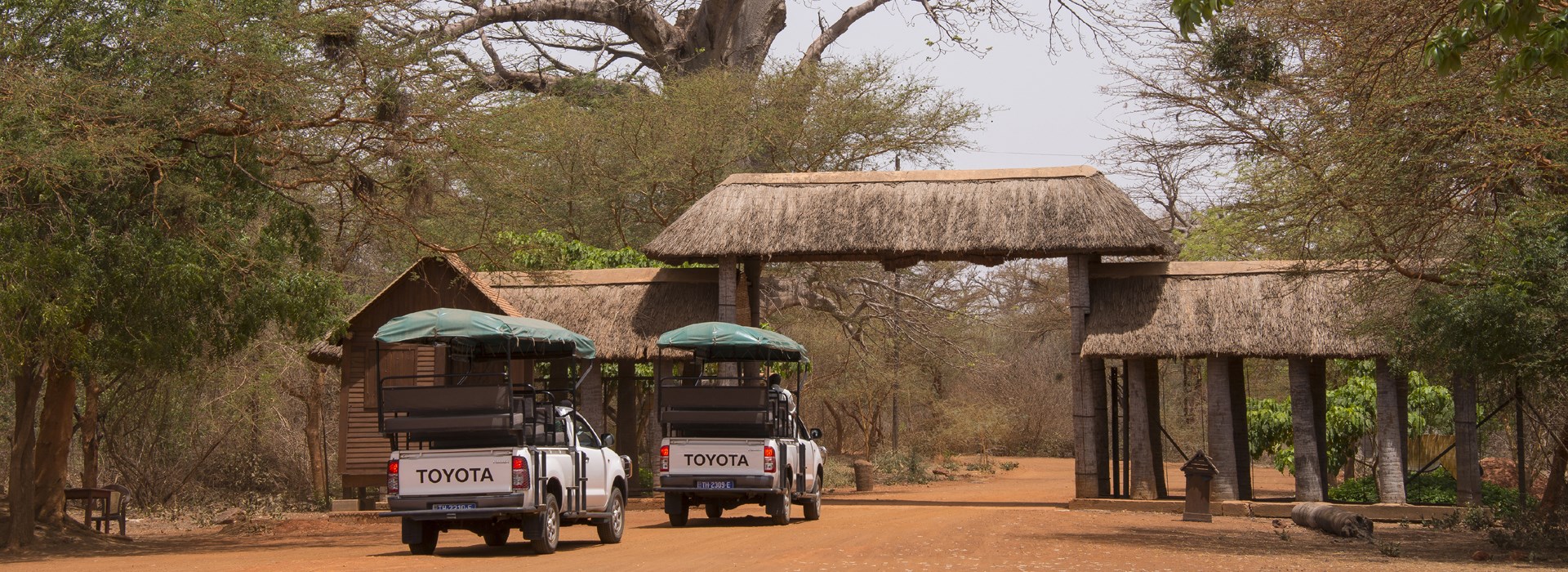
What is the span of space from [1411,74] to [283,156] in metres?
11.5

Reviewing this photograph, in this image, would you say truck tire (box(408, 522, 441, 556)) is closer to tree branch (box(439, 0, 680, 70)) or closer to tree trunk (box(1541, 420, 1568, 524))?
tree trunk (box(1541, 420, 1568, 524))

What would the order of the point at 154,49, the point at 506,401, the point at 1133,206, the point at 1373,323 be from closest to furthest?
1. the point at 506,401
2. the point at 154,49
3. the point at 1373,323
4. the point at 1133,206

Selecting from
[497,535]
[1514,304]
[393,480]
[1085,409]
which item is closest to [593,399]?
[1085,409]

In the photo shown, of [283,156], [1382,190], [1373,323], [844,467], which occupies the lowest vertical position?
[844,467]

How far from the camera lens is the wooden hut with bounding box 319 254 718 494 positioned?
68.0 feet

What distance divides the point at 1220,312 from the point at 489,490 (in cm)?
1173

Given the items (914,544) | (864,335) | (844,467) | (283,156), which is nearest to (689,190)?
(864,335)

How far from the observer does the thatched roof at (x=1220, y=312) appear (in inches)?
769

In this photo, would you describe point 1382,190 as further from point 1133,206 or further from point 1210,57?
point 1210,57

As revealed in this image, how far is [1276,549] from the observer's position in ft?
46.7

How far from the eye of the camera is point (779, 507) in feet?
54.4

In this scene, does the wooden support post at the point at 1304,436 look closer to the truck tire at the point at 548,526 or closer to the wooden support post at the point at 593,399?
the wooden support post at the point at 593,399

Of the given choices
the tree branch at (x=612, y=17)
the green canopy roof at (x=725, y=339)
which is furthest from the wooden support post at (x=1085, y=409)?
the tree branch at (x=612, y=17)

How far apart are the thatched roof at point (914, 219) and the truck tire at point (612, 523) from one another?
709cm
